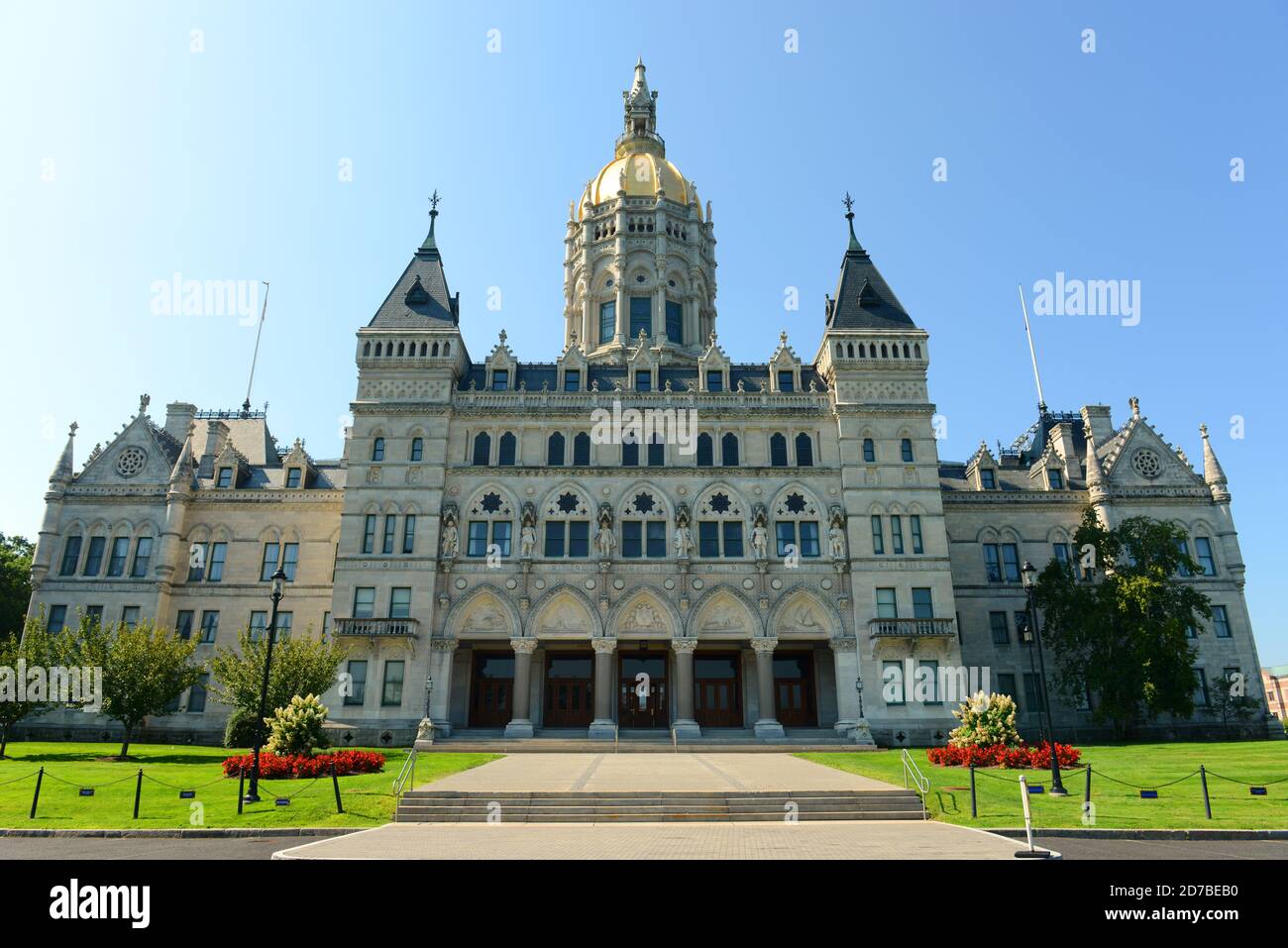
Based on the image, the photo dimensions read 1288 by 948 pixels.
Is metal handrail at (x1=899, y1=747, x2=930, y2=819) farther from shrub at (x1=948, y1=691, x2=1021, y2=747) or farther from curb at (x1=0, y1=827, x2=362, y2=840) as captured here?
curb at (x1=0, y1=827, x2=362, y2=840)

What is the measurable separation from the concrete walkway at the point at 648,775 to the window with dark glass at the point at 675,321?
33.3 meters

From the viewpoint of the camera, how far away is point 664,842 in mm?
15734

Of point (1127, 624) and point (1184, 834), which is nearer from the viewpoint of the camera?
point (1184, 834)

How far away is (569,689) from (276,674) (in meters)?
15.6

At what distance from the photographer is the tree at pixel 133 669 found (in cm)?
3466

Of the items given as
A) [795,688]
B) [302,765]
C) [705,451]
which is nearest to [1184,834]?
[302,765]

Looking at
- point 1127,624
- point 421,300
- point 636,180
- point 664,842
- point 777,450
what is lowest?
point 664,842

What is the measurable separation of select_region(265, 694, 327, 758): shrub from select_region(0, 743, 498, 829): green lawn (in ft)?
6.80

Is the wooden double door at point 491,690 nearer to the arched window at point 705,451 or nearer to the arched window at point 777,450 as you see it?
the arched window at point 705,451

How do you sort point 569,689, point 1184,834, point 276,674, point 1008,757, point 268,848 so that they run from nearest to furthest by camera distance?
1. point 268,848
2. point 1184,834
3. point 1008,757
4. point 276,674
5. point 569,689

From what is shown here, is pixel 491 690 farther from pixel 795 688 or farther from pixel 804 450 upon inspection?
pixel 804 450

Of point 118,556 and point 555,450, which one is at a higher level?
point 555,450
